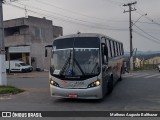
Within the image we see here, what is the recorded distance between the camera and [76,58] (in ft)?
45.1

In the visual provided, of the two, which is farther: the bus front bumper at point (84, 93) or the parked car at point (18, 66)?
the parked car at point (18, 66)

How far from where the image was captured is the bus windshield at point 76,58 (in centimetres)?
1352

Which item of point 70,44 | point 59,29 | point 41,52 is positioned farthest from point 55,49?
point 59,29

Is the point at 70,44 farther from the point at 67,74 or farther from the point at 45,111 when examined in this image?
the point at 45,111

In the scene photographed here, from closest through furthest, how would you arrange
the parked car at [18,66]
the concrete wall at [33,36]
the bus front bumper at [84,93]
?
the bus front bumper at [84,93]
the parked car at [18,66]
the concrete wall at [33,36]

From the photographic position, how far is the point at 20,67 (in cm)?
4997

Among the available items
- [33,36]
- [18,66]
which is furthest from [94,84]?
[33,36]

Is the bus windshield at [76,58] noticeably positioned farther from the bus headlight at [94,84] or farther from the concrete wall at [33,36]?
the concrete wall at [33,36]

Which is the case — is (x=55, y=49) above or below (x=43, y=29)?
below

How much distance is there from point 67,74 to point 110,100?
2457 mm

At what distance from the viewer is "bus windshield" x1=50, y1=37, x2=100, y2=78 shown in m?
13.5

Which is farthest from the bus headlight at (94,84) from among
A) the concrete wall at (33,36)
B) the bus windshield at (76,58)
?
the concrete wall at (33,36)

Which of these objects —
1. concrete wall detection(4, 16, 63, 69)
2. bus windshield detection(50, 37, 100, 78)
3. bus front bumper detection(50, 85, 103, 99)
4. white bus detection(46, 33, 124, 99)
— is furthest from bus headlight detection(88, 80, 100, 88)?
concrete wall detection(4, 16, 63, 69)

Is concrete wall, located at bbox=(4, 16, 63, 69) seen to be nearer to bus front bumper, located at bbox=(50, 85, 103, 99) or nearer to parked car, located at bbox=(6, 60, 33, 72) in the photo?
parked car, located at bbox=(6, 60, 33, 72)
